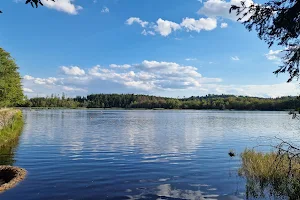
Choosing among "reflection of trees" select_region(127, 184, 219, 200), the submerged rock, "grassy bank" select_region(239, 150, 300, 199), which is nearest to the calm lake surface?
"reflection of trees" select_region(127, 184, 219, 200)

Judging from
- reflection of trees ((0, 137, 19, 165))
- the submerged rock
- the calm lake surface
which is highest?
the submerged rock

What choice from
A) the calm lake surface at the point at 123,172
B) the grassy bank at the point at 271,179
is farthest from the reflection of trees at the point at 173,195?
the grassy bank at the point at 271,179

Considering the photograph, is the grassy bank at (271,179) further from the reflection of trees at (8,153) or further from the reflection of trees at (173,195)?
the reflection of trees at (8,153)

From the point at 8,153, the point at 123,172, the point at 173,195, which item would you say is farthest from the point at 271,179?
the point at 8,153

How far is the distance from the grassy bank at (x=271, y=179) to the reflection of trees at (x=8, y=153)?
17240 mm

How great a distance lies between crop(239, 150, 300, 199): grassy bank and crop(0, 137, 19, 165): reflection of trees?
56.6 ft

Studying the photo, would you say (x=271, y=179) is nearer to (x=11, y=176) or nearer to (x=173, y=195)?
(x=173, y=195)

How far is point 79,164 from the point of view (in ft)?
75.3

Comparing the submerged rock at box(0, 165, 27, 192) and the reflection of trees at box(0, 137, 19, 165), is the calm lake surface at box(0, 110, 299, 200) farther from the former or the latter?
the submerged rock at box(0, 165, 27, 192)

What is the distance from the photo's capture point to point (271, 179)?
17.3 m

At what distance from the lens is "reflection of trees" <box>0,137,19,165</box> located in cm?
2309

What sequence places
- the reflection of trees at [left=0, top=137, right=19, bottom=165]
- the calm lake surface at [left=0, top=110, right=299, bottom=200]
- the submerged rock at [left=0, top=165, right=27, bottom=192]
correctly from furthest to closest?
1. the reflection of trees at [left=0, top=137, right=19, bottom=165]
2. the submerged rock at [left=0, top=165, right=27, bottom=192]
3. the calm lake surface at [left=0, top=110, right=299, bottom=200]

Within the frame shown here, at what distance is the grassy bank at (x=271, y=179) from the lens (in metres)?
14.6

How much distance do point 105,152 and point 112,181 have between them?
1163 centimetres
